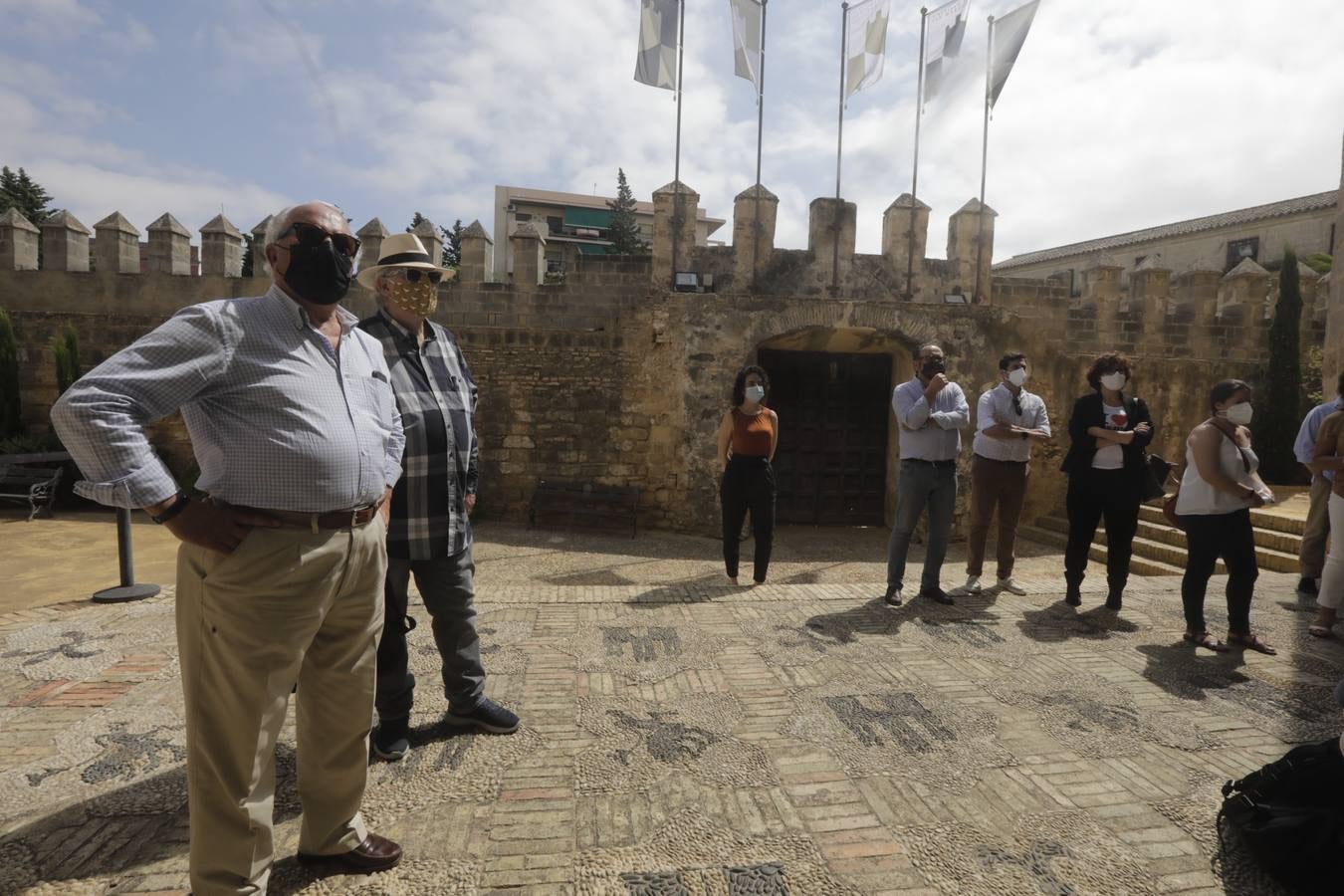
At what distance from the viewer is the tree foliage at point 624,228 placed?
33.0 meters

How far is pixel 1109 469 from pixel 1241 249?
2410 centimetres

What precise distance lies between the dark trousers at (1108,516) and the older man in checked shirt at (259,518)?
451cm

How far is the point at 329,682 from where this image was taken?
1.90m

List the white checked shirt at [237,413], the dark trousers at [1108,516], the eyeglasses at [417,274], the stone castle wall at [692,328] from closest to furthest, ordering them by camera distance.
Result: the white checked shirt at [237,413], the eyeglasses at [417,274], the dark trousers at [1108,516], the stone castle wall at [692,328]

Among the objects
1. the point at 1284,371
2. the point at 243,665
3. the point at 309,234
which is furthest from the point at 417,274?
the point at 1284,371

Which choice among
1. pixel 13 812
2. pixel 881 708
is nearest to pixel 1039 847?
pixel 881 708

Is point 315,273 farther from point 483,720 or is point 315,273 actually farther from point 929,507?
point 929,507

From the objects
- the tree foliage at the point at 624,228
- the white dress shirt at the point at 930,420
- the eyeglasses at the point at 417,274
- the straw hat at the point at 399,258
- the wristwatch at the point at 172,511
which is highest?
the tree foliage at the point at 624,228

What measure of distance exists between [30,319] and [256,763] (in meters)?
11.9

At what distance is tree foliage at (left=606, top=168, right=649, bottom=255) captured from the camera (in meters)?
33.0

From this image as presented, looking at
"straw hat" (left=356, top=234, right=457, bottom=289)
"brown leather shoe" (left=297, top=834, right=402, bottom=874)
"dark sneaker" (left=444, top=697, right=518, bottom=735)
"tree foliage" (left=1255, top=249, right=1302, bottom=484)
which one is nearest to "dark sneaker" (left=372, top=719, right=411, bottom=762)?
"dark sneaker" (left=444, top=697, right=518, bottom=735)

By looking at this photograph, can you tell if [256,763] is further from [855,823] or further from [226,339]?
[855,823]

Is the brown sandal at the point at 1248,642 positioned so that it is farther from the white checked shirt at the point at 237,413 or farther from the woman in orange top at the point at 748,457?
the white checked shirt at the point at 237,413

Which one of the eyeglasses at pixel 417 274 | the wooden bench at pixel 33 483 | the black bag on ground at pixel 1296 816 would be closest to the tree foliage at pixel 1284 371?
the black bag on ground at pixel 1296 816
